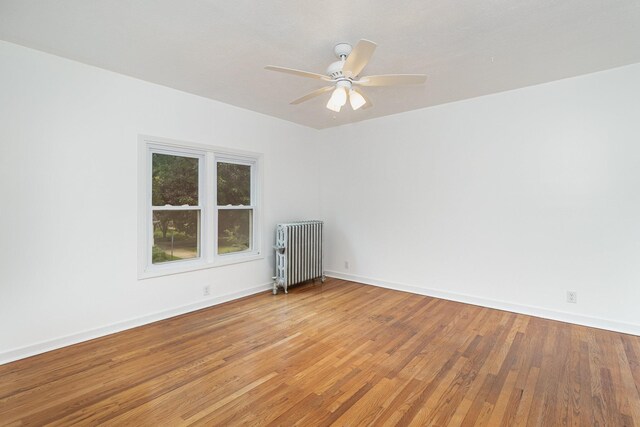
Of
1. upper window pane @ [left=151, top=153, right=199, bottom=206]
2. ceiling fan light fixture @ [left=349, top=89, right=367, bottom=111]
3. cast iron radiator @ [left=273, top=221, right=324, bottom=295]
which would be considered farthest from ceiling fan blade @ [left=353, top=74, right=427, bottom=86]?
cast iron radiator @ [left=273, top=221, right=324, bottom=295]

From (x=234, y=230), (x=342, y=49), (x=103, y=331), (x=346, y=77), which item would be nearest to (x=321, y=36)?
(x=342, y=49)

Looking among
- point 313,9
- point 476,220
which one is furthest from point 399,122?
point 313,9

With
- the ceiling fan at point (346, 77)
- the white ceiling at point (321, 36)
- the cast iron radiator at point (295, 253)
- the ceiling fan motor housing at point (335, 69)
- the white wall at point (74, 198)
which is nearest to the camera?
the white ceiling at point (321, 36)

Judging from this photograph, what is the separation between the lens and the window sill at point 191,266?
337 cm

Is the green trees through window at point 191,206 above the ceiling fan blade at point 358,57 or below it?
below

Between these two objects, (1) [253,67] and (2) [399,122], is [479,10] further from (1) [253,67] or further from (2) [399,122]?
(2) [399,122]

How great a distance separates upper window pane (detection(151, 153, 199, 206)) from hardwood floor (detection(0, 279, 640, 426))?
4.41 ft

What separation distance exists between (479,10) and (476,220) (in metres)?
2.51

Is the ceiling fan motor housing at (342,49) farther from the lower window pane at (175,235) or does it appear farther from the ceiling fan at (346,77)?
the lower window pane at (175,235)

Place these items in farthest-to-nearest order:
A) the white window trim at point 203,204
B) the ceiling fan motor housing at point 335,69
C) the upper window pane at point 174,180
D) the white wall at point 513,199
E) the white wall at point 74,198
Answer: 1. the upper window pane at point 174,180
2. the white window trim at point 203,204
3. the white wall at point 513,199
4. the white wall at point 74,198
5. the ceiling fan motor housing at point 335,69

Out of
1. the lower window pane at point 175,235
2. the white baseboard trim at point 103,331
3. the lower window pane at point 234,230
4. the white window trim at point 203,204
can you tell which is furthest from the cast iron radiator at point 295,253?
the lower window pane at point 175,235

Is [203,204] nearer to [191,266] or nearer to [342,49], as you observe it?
[191,266]

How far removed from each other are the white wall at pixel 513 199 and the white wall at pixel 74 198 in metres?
2.64

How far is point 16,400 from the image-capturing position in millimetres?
2053
